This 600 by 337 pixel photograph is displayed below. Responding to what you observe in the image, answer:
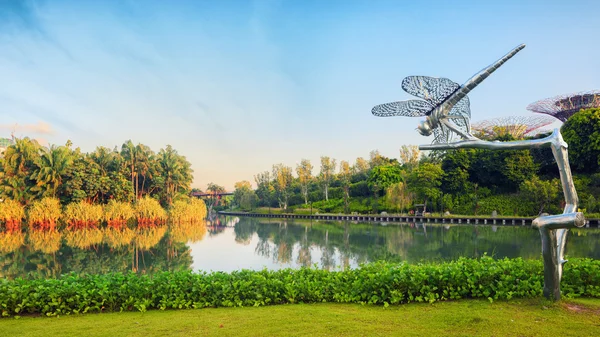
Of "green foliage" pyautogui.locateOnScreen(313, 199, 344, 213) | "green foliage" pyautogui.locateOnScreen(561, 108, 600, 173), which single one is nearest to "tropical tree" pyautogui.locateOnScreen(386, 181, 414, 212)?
"green foliage" pyautogui.locateOnScreen(313, 199, 344, 213)

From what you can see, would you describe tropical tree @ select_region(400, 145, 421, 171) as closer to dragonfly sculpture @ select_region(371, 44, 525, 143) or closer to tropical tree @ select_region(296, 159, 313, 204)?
tropical tree @ select_region(296, 159, 313, 204)

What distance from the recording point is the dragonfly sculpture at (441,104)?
4.23m

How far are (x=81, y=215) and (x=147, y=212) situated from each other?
4.13 metres

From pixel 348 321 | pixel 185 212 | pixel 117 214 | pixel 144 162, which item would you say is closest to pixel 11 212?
pixel 117 214

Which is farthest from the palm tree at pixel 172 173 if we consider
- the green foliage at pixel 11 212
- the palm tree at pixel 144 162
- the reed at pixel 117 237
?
the green foliage at pixel 11 212

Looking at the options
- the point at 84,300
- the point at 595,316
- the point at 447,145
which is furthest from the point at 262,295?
→ the point at 595,316

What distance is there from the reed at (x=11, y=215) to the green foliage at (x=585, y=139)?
37.9 m

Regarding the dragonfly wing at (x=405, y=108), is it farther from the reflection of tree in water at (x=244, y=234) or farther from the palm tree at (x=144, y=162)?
the palm tree at (x=144, y=162)

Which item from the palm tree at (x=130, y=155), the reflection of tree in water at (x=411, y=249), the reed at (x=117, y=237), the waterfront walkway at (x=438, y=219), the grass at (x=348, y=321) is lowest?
the reflection of tree in water at (x=411, y=249)

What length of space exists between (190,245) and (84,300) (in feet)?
43.9

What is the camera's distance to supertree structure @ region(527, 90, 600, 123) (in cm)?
3631

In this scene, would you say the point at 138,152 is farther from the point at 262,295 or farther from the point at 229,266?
the point at 262,295

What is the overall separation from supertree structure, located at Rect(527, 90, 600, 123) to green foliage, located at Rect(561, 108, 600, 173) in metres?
8.36

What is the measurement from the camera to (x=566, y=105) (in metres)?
37.2
